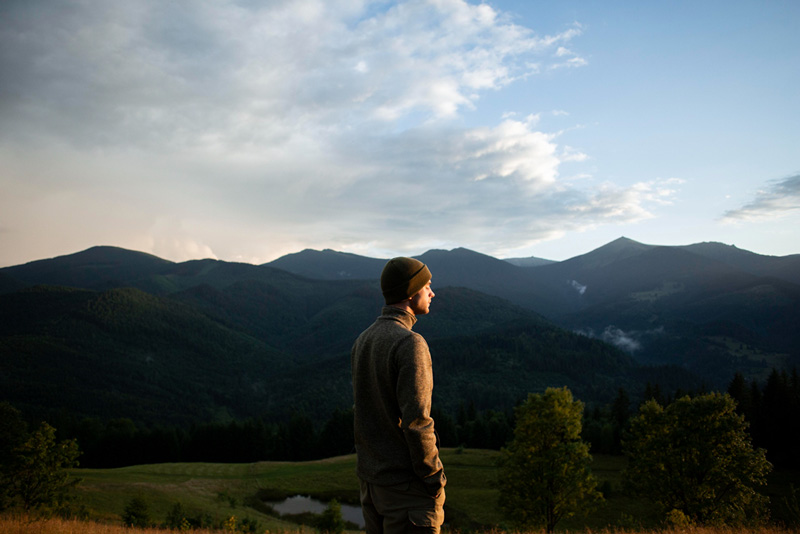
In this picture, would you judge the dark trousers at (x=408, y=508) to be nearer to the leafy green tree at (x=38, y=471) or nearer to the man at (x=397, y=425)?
the man at (x=397, y=425)

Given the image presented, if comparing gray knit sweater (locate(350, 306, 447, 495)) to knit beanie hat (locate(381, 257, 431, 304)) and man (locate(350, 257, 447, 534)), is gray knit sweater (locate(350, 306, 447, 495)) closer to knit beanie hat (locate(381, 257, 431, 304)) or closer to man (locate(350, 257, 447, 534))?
man (locate(350, 257, 447, 534))

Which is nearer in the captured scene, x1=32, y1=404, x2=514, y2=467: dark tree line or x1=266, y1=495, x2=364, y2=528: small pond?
x1=266, y1=495, x2=364, y2=528: small pond

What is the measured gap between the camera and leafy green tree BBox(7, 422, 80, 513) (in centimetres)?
2225

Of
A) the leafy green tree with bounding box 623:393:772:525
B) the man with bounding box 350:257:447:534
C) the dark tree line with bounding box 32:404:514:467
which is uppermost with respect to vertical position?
the man with bounding box 350:257:447:534

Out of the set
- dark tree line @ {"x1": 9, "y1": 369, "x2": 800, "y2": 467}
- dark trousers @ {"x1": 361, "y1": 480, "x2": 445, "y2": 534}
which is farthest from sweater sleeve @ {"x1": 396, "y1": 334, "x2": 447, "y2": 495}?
dark tree line @ {"x1": 9, "y1": 369, "x2": 800, "y2": 467}

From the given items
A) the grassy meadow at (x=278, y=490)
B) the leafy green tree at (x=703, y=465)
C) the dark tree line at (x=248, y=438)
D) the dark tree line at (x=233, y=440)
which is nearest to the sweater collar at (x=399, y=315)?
the leafy green tree at (x=703, y=465)

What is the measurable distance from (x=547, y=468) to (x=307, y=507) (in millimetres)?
32928

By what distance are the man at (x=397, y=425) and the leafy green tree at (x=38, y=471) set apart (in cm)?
2731

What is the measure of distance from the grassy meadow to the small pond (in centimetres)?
83

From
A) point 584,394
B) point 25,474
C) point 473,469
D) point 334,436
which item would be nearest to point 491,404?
point 584,394

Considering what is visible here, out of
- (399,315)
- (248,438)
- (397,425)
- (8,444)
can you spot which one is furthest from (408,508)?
(248,438)

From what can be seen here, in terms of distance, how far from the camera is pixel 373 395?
3580 mm

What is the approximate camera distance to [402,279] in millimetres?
3797

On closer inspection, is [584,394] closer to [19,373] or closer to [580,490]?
[580,490]
